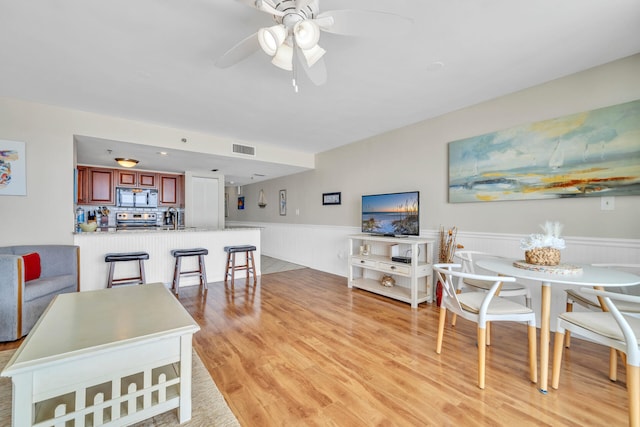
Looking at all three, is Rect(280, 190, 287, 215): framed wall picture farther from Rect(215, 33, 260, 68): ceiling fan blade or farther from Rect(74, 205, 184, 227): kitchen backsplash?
Rect(215, 33, 260, 68): ceiling fan blade

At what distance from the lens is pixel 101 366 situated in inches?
47.8

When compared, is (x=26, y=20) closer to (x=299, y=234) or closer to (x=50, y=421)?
(x=50, y=421)

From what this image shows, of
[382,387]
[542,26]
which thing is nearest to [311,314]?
[382,387]

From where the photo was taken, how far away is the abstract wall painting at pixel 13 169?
299 cm

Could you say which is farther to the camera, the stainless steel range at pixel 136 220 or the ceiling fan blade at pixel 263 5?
the stainless steel range at pixel 136 220

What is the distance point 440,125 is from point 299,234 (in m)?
3.66

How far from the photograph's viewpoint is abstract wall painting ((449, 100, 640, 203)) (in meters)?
2.23

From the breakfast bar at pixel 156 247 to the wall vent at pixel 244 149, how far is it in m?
1.38

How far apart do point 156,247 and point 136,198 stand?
2452 mm

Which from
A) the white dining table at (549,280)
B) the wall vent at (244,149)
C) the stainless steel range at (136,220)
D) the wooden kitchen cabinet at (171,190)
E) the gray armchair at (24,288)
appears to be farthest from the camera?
the wooden kitchen cabinet at (171,190)

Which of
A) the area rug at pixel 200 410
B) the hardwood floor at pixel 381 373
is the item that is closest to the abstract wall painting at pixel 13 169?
the hardwood floor at pixel 381 373

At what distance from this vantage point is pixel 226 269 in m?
4.48

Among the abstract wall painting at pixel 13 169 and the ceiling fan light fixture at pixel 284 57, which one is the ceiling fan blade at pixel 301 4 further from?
the abstract wall painting at pixel 13 169

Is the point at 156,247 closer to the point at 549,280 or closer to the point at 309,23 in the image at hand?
the point at 309,23
